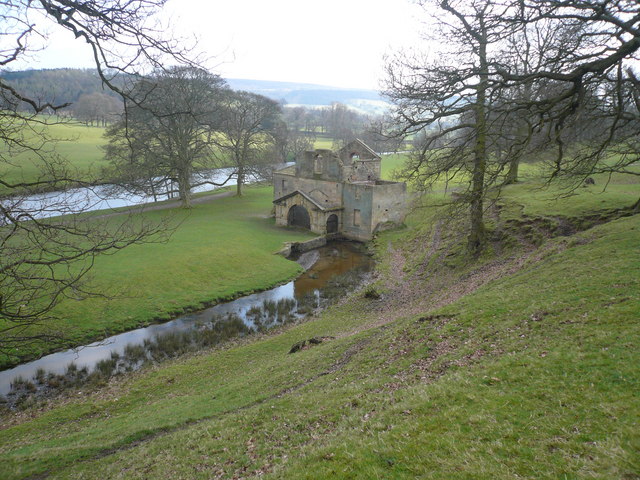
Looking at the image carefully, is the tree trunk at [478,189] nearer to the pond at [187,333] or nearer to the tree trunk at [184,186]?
the pond at [187,333]

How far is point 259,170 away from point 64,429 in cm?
4121

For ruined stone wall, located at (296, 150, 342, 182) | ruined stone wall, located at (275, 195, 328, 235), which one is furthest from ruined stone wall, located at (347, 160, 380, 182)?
ruined stone wall, located at (275, 195, 328, 235)

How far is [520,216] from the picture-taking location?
25.2 m

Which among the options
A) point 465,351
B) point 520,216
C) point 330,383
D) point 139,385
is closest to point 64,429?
point 139,385

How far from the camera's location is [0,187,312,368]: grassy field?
21500mm

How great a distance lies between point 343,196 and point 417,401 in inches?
Answer: 1260

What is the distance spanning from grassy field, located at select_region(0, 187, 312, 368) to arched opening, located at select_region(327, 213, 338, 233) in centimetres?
223

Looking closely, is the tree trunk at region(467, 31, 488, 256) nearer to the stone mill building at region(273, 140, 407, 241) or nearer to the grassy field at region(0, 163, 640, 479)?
the grassy field at region(0, 163, 640, 479)

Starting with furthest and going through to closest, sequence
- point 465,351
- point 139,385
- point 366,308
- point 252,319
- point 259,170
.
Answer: point 259,170 < point 252,319 < point 366,308 < point 139,385 < point 465,351

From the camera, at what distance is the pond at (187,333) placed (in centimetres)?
1694

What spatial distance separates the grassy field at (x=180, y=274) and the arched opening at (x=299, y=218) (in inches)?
98.4

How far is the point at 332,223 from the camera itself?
1553 inches

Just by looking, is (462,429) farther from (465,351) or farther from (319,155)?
(319,155)

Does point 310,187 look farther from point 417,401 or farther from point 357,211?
point 417,401
